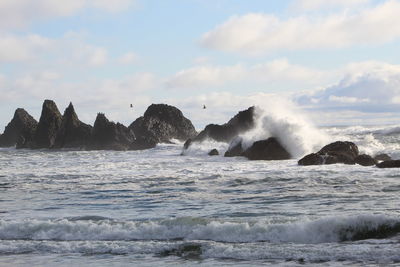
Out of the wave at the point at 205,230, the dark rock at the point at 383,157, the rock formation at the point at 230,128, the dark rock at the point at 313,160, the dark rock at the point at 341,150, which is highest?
the rock formation at the point at 230,128

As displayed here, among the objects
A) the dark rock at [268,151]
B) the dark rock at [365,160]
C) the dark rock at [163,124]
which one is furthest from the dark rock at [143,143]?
the dark rock at [365,160]

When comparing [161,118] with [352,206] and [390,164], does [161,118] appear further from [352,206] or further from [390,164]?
[352,206]

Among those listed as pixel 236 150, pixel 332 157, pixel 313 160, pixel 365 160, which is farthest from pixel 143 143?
pixel 365 160

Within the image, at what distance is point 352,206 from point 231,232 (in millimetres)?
4110

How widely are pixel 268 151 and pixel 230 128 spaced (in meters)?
22.0

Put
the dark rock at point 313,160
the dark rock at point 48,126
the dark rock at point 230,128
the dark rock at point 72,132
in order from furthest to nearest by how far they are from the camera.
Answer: the dark rock at point 48,126
the dark rock at point 72,132
the dark rock at point 230,128
the dark rock at point 313,160

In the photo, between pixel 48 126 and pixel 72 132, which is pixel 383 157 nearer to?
pixel 72 132

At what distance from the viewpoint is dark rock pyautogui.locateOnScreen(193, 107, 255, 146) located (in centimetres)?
5247

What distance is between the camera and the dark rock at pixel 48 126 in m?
83.0

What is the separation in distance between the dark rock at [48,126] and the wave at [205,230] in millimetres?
69046

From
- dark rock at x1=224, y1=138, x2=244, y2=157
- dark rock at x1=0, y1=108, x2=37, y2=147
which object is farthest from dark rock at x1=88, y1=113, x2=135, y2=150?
dark rock at x1=224, y1=138, x2=244, y2=157

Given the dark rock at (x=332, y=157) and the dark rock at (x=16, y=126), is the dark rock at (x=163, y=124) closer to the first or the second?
the dark rock at (x=16, y=126)

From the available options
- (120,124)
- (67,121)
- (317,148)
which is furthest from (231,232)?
(67,121)

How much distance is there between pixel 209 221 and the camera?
13641 millimetres
